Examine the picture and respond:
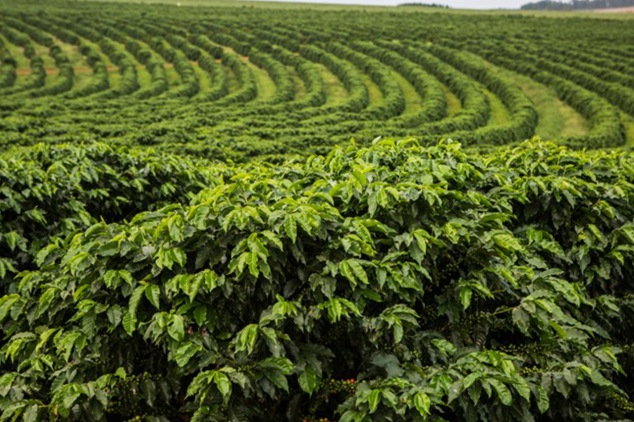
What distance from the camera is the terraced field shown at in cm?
2533

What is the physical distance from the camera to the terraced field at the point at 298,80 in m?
25.3

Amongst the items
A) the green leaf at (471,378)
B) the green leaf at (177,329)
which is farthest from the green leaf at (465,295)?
the green leaf at (177,329)

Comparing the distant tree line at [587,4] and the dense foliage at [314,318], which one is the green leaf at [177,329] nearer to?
the dense foliage at [314,318]

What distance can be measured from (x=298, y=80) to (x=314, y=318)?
41.2 m

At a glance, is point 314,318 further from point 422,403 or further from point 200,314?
point 422,403

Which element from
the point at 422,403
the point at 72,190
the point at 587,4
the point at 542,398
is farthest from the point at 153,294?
the point at 587,4

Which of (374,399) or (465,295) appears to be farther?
(465,295)

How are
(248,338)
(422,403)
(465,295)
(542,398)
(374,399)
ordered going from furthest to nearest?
1. (465,295)
2. (542,398)
3. (248,338)
4. (374,399)
5. (422,403)

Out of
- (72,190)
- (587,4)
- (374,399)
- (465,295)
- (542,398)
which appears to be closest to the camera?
(374,399)

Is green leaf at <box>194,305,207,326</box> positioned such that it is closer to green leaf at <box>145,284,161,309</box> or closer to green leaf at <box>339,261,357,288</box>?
green leaf at <box>145,284,161,309</box>

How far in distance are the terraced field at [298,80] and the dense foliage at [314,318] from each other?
1528cm

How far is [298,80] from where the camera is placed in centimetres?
4353

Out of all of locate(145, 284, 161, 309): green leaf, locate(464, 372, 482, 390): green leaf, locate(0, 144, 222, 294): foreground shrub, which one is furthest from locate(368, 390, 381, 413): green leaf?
locate(0, 144, 222, 294): foreground shrub

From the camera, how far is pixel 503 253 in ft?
13.8
